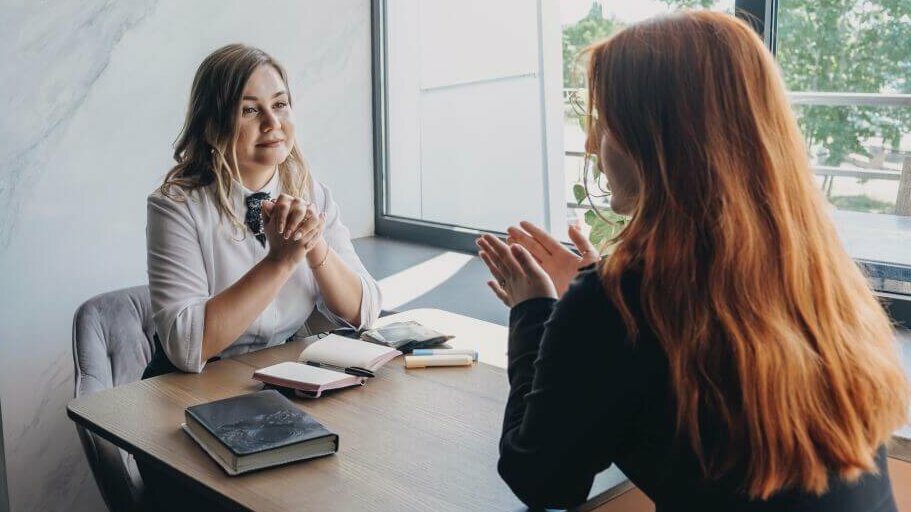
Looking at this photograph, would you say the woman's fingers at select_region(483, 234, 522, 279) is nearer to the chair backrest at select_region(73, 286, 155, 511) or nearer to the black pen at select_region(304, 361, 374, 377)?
the black pen at select_region(304, 361, 374, 377)

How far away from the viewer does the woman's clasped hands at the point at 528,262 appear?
1.30m

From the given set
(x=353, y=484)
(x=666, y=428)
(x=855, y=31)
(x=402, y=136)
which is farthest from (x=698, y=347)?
(x=402, y=136)

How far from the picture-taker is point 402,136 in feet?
11.0

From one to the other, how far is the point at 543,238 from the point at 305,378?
518 mm

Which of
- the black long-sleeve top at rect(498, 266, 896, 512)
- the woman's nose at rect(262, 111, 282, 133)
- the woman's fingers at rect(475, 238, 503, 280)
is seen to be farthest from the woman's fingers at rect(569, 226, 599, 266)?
the woman's nose at rect(262, 111, 282, 133)

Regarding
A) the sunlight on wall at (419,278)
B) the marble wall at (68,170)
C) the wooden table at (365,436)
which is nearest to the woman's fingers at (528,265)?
the wooden table at (365,436)

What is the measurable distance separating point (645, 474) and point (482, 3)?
7.35 ft

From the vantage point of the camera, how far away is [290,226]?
6.11 ft

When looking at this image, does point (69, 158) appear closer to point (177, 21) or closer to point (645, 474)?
point (177, 21)

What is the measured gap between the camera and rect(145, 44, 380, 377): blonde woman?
1891 millimetres

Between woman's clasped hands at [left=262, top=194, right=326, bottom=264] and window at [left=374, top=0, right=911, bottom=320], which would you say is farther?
window at [left=374, top=0, right=911, bottom=320]

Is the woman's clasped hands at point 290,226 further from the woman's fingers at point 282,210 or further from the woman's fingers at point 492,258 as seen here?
the woman's fingers at point 492,258

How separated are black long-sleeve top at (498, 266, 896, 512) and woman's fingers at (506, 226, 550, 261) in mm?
439

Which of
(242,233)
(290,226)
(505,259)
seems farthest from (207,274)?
(505,259)
